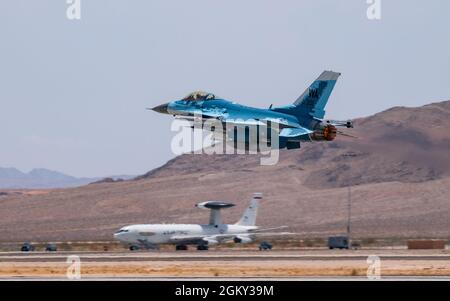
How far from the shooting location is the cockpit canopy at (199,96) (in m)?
82.9

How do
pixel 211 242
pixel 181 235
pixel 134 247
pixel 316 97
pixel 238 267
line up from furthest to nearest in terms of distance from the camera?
pixel 211 242 < pixel 134 247 < pixel 181 235 < pixel 316 97 < pixel 238 267

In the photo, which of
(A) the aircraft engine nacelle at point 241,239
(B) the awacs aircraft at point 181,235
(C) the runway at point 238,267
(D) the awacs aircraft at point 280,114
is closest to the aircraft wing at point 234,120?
(D) the awacs aircraft at point 280,114

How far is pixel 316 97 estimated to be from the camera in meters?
82.3

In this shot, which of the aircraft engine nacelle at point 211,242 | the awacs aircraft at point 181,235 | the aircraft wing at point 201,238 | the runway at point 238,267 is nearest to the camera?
the runway at point 238,267

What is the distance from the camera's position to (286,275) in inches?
2477

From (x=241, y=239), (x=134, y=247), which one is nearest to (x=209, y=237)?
(x=241, y=239)

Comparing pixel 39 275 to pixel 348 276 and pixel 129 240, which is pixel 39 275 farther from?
pixel 129 240

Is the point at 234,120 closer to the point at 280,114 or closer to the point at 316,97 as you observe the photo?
the point at 280,114

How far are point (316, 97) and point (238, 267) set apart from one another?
686 inches

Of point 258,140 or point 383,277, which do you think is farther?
point 258,140

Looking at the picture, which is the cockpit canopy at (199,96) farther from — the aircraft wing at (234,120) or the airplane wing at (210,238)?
the airplane wing at (210,238)
